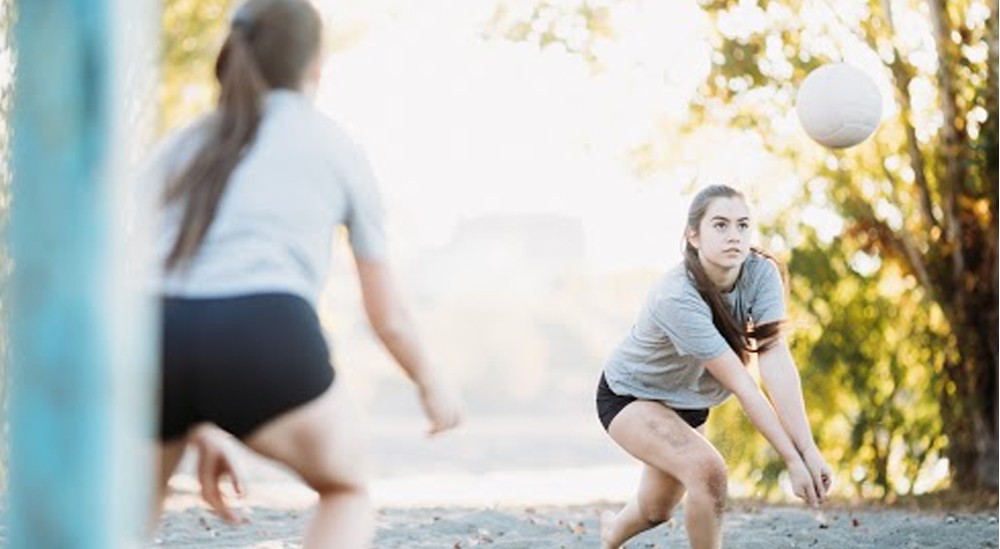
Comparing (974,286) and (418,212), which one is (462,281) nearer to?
(418,212)

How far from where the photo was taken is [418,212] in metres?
35.4

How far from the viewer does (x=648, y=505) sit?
5641 millimetres

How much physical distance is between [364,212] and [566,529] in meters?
5.09

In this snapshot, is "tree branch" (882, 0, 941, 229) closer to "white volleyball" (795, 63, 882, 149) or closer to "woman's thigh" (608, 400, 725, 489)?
"white volleyball" (795, 63, 882, 149)

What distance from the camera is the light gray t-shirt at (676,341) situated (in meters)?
5.34

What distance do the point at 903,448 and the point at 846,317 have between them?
0.98 metres

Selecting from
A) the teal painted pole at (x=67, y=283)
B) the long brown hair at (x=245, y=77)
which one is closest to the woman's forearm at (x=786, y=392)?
the long brown hair at (x=245, y=77)

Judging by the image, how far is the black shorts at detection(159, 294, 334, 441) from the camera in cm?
312

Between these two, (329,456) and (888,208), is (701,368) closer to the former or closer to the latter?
(329,456)

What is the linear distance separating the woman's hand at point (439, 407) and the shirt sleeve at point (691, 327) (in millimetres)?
1828

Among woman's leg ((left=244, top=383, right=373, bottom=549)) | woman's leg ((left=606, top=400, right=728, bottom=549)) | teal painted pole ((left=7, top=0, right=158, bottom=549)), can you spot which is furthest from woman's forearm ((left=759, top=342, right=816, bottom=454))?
teal painted pole ((left=7, top=0, right=158, bottom=549))

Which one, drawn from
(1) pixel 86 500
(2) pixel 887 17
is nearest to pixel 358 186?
(1) pixel 86 500

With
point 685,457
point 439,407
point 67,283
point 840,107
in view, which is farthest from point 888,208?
point 67,283

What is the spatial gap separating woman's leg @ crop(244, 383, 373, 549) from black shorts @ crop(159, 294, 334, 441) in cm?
3
